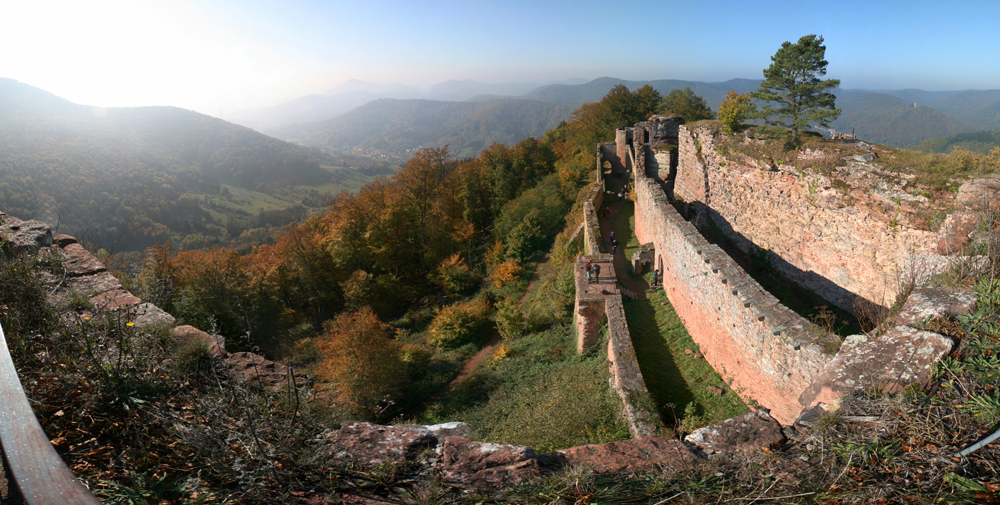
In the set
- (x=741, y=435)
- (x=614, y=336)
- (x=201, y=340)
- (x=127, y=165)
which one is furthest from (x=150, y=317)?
(x=127, y=165)

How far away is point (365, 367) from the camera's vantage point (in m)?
14.0

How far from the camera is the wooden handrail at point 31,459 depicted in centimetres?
131

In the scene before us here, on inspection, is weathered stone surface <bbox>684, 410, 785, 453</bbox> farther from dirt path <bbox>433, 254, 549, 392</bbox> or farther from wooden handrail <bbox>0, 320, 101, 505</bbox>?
Result: dirt path <bbox>433, 254, 549, 392</bbox>

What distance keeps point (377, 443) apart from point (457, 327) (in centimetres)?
1622

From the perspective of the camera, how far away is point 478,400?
1219cm

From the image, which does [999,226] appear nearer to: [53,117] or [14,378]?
[14,378]

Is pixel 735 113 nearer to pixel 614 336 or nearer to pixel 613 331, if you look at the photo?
pixel 613 331

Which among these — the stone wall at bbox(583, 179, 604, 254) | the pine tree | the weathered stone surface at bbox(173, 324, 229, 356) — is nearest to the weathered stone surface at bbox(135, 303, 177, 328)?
the weathered stone surface at bbox(173, 324, 229, 356)

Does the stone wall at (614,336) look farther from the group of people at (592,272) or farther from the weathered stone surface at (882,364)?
the weathered stone surface at (882,364)

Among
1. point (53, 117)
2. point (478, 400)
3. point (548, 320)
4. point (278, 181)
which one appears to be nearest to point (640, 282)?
point (548, 320)

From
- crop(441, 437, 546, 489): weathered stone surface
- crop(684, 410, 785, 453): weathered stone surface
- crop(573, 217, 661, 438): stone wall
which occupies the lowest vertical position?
crop(573, 217, 661, 438): stone wall

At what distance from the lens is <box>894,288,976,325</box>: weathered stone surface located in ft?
12.7

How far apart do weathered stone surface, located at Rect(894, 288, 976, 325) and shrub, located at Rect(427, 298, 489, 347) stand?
1626cm

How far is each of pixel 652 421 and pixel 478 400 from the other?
20.9 feet
